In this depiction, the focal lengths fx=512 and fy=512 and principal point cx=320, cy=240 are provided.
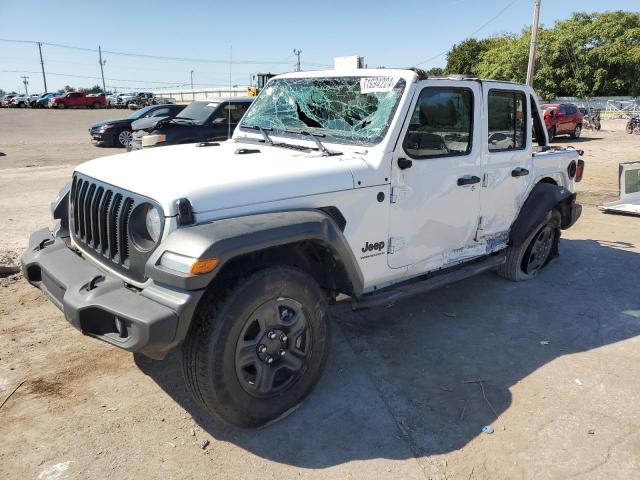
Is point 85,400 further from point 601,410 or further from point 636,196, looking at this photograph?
point 636,196

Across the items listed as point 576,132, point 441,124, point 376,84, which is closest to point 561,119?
point 576,132

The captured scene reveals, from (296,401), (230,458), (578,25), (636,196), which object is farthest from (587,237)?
(578,25)

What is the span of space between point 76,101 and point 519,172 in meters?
44.4

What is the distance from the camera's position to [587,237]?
6.99 m

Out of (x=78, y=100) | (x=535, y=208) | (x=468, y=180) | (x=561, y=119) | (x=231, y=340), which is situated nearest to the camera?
(x=231, y=340)

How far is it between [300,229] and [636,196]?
25.6 feet

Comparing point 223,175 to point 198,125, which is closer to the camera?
point 223,175

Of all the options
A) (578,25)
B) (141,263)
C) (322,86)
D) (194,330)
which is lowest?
(194,330)

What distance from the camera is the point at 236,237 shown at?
2527mm

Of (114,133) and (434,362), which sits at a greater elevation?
(114,133)

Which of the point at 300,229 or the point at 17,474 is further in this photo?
the point at 300,229

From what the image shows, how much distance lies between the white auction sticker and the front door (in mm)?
213

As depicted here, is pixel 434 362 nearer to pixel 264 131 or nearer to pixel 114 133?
pixel 264 131

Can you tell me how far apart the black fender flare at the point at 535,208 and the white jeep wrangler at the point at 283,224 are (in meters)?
0.26
